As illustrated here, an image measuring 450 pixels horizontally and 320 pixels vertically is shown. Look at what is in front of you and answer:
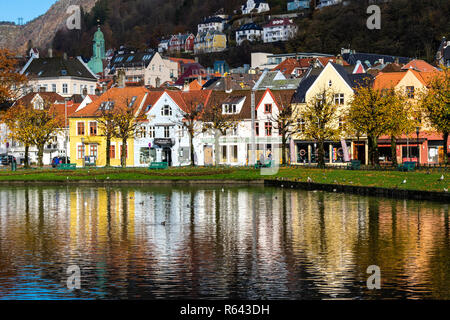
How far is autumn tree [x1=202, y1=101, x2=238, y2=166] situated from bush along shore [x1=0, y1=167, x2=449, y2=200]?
17.5 metres

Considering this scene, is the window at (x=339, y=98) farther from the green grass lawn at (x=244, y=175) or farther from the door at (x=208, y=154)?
the green grass lawn at (x=244, y=175)

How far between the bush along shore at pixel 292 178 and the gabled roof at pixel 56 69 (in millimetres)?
94938

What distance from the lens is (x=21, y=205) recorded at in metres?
55.4

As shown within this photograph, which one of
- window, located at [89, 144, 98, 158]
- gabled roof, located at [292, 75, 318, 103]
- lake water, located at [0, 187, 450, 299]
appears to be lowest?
lake water, located at [0, 187, 450, 299]

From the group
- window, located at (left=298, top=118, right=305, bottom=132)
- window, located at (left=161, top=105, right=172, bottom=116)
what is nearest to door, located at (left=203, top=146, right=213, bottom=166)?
window, located at (left=161, top=105, right=172, bottom=116)

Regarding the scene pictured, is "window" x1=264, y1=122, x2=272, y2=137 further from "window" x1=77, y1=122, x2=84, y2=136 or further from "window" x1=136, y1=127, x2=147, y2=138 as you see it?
"window" x1=77, y1=122, x2=84, y2=136

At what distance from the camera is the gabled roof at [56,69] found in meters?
181

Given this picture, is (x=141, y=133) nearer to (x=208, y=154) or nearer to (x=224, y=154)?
(x=208, y=154)

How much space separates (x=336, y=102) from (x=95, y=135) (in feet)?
117

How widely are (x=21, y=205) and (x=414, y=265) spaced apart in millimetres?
35102

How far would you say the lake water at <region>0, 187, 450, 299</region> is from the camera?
24266 millimetres

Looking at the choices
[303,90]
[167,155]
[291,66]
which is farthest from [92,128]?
[291,66]

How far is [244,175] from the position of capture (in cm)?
7988
